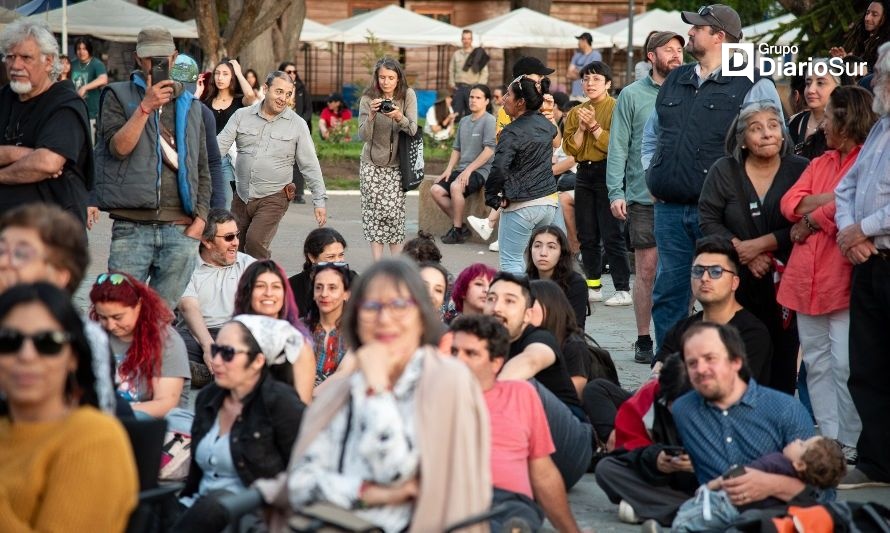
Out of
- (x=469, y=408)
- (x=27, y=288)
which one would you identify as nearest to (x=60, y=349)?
(x=27, y=288)

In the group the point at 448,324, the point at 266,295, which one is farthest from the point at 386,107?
the point at 266,295

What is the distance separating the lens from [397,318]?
4098 millimetres

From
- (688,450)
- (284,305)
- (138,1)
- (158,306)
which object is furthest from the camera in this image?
(138,1)

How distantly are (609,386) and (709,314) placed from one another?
0.67 meters

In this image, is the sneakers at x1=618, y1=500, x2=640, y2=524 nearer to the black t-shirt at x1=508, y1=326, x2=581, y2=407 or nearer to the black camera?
the black t-shirt at x1=508, y1=326, x2=581, y2=407

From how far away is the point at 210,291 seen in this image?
8609 millimetres

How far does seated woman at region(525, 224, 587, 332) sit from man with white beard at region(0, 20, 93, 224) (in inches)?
107

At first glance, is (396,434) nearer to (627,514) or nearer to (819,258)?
(627,514)

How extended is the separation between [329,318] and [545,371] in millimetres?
1536

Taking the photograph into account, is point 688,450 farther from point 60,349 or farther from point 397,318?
point 60,349

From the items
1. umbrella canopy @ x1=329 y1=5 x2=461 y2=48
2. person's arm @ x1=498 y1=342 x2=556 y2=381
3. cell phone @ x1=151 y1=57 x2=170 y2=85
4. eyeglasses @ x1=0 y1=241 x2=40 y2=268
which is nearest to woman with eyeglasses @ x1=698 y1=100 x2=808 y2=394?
person's arm @ x1=498 y1=342 x2=556 y2=381

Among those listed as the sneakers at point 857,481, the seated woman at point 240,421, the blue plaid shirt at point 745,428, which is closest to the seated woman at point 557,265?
the sneakers at point 857,481

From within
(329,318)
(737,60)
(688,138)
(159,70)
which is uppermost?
(737,60)

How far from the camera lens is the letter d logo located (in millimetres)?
8297
